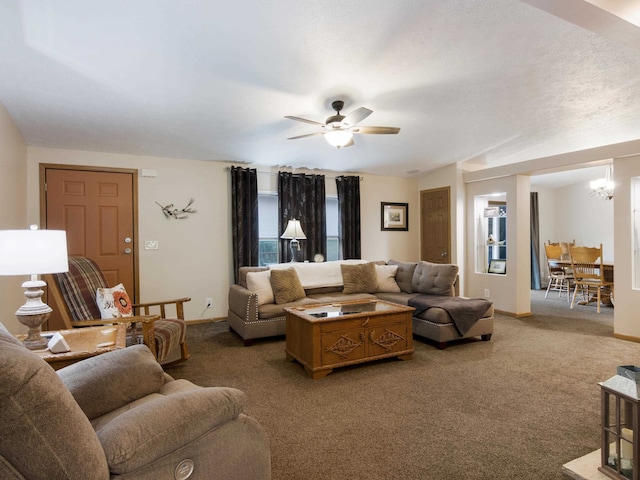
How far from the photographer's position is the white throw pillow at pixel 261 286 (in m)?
4.24

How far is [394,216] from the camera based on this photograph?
664cm

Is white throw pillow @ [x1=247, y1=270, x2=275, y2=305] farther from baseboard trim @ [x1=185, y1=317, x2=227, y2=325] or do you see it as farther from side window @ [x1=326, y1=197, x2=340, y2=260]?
side window @ [x1=326, y1=197, x2=340, y2=260]

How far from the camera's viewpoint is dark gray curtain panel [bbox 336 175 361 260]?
604 cm

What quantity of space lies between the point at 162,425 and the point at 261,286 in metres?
3.12

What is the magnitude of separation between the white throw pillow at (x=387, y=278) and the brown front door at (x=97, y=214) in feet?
10.7

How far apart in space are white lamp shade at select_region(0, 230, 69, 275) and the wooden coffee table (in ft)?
6.06

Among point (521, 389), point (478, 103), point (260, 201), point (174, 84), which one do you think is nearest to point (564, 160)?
point (478, 103)

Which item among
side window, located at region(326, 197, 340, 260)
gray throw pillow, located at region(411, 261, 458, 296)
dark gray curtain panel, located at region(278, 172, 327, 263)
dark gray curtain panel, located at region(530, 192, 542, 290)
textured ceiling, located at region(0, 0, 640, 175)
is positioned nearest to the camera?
textured ceiling, located at region(0, 0, 640, 175)

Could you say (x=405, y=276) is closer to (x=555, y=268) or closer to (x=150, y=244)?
Result: (x=150, y=244)

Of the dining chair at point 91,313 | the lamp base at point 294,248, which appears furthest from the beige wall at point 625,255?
the dining chair at point 91,313

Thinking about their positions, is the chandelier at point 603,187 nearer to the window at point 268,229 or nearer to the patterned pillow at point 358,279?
the patterned pillow at point 358,279

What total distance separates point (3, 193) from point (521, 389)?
4.48m

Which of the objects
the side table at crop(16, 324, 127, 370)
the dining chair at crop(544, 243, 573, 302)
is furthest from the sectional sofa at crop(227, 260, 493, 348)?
the dining chair at crop(544, 243, 573, 302)

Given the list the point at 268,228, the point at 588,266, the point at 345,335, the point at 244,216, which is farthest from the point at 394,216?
the point at 345,335
